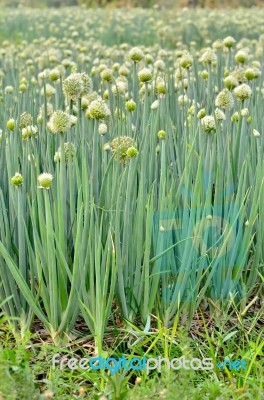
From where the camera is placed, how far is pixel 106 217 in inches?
85.7

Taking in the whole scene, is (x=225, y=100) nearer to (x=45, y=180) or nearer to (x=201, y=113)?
(x=201, y=113)

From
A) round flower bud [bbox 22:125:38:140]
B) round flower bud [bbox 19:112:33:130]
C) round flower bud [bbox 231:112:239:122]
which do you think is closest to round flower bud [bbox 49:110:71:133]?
round flower bud [bbox 22:125:38:140]

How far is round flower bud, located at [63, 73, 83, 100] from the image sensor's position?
7.56ft

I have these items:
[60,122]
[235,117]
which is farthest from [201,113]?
[60,122]

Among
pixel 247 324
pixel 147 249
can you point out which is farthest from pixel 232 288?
pixel 147 249

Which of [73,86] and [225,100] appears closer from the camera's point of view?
[73,86]

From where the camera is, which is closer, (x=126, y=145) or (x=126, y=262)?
(x=126, y=262)

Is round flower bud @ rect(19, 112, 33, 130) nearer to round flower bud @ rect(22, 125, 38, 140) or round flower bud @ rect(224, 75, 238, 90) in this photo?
round flower bud @ rect(22, 125, 38, 140)

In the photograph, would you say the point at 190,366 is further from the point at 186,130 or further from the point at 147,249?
the point at 186,130

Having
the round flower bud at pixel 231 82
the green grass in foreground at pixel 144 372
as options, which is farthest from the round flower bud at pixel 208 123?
the green grass in foreground at pixel 144 372

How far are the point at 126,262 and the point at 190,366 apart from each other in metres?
0.46

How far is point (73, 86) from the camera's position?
2316 mm

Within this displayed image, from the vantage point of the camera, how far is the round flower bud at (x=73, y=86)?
7.56ft

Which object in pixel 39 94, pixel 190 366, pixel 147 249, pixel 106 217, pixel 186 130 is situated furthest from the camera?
pixel 39 94
